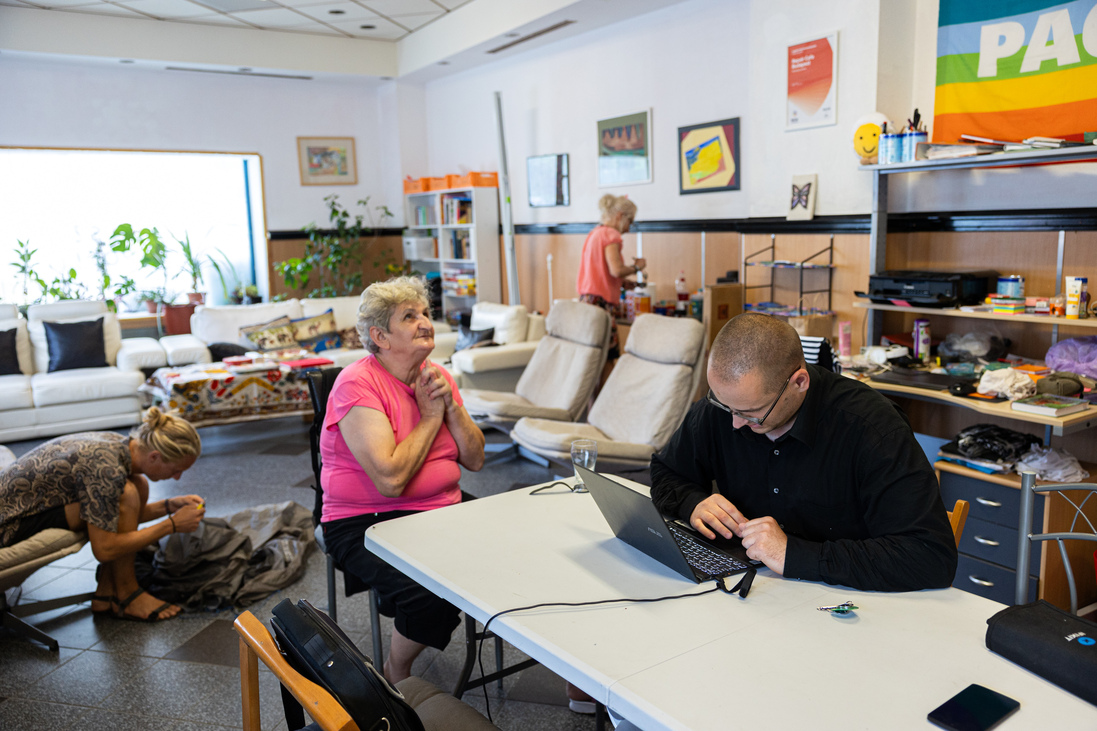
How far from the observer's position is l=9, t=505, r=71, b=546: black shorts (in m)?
2.67

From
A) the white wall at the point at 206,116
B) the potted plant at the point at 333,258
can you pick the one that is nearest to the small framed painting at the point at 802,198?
the potted plant at the point at 333,258

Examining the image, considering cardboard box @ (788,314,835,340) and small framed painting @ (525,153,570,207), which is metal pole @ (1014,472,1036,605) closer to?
cardboard box @ (788,314,835,340)

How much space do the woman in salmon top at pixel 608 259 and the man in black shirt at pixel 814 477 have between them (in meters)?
3.48

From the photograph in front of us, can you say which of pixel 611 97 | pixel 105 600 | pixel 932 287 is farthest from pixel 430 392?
pixel 611 97

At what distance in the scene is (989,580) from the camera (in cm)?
286

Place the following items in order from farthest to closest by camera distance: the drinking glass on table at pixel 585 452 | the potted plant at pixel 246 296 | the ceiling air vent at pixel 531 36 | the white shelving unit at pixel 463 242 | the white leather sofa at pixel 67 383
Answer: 1. the potted plant at pixel 246 296
2. the white shelving unit at pixel 463 242
3. the ceiling air vent at pixel 531 36
4. the white leather sofa at pixel 67 383
5. the drinking glass on table at pixel 585 452

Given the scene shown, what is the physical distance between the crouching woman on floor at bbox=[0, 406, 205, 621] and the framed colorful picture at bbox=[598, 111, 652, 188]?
3.82 m

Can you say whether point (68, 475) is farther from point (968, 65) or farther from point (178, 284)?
point (178, 284)

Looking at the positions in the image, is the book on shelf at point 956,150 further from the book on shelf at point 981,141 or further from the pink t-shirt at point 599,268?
the pink t-shirt at point 599,268

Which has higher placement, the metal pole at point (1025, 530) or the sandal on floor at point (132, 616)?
the metal pole at point (1025, 530)

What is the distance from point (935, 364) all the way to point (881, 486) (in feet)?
7.47

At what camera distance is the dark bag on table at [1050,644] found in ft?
3.72

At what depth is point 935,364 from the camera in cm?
356

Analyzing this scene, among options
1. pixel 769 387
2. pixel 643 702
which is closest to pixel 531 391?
pixel 769 387
